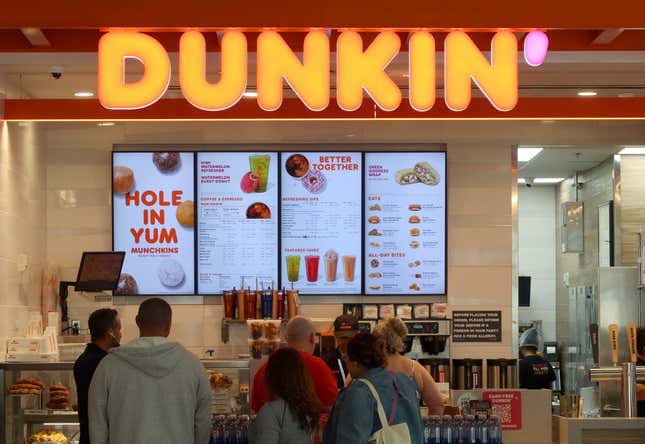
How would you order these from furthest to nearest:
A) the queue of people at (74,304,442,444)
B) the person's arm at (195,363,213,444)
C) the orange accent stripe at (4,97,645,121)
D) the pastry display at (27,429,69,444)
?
the orange accent stripe at (4,97,645,121) → the pastry display at (27,429,69,444) → the person's arm at (195,363,213,444) → the queue of people at (74,304,442,444)

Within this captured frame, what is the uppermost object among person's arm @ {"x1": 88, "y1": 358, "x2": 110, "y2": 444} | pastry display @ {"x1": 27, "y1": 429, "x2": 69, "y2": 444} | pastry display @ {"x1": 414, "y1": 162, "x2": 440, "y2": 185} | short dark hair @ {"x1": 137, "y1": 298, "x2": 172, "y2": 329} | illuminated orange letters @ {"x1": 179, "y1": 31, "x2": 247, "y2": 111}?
illuminated orange letters @ {"x1": 179, "y1": 31, "x2": 247, "y2": 111}

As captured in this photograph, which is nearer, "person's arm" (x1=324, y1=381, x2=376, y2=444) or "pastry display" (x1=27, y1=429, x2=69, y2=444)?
"person's arm" (x1=324, y1=381, x2=376, y2=444)

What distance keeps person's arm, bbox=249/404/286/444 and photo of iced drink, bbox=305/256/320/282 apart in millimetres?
4643

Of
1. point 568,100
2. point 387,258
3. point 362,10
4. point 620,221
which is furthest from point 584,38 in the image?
point 620,221

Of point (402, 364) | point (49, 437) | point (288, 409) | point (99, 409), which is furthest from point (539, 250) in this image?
point (99, 409)

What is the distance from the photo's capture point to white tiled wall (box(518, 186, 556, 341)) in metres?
15.0

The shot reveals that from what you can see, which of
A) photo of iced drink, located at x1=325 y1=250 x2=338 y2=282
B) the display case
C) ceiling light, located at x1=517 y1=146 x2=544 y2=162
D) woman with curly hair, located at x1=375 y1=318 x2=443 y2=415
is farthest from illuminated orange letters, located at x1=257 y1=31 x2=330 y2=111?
ceiling light, located at x1=517 y1=146 x2=544 y2=162

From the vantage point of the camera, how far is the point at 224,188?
29.5 ft

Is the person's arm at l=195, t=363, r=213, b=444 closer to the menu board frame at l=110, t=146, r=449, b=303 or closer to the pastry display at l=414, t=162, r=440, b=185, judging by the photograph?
the menu board frame at l=110, t=146, r=449, b=303

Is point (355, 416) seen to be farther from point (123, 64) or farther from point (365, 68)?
point (123, 64)

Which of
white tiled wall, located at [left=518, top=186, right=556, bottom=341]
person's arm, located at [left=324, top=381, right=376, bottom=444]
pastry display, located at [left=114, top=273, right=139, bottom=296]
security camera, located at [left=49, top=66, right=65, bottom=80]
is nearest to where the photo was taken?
person's arm, located at [left=324, top=381, right=376, bottom=444]

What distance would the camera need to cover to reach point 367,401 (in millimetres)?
4000

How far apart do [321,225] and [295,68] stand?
325 cm

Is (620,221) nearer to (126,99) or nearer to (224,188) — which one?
(224,188)
